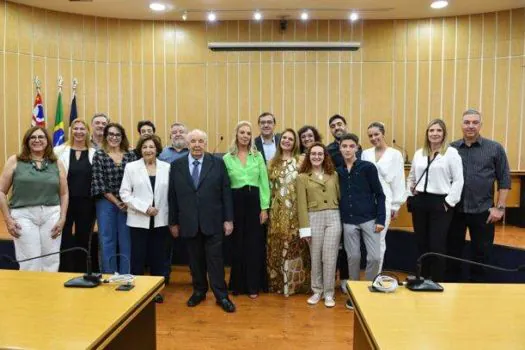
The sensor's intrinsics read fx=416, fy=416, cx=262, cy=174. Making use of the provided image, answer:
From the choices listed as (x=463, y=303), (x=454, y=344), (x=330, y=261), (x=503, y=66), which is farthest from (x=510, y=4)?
(x=454, y=344)

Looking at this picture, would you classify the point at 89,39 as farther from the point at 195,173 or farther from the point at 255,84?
the point at 195,173

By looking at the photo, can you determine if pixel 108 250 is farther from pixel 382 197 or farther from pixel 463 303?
pixel 463 303

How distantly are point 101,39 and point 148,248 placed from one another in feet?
15.5

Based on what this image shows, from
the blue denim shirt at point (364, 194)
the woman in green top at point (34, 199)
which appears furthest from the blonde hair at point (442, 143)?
the woman in green top at point (34, 199)

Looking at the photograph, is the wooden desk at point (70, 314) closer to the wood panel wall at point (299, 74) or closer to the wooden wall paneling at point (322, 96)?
the wood panel wall at point (299, 74)

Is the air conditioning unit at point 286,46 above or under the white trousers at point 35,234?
above

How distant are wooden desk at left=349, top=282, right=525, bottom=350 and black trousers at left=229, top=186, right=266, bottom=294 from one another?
70.5 inches

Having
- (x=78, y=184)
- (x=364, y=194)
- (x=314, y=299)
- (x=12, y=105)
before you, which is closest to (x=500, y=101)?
(x=364, y=194)

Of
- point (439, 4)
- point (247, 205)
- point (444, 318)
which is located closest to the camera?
point (444, 318)

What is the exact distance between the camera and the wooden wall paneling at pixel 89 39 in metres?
6.89

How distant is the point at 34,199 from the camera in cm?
310

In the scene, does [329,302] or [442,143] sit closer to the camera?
[442,143]

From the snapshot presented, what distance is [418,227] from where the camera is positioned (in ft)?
11.7

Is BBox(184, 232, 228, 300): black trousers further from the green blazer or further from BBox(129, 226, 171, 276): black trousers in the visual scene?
the green blazer
